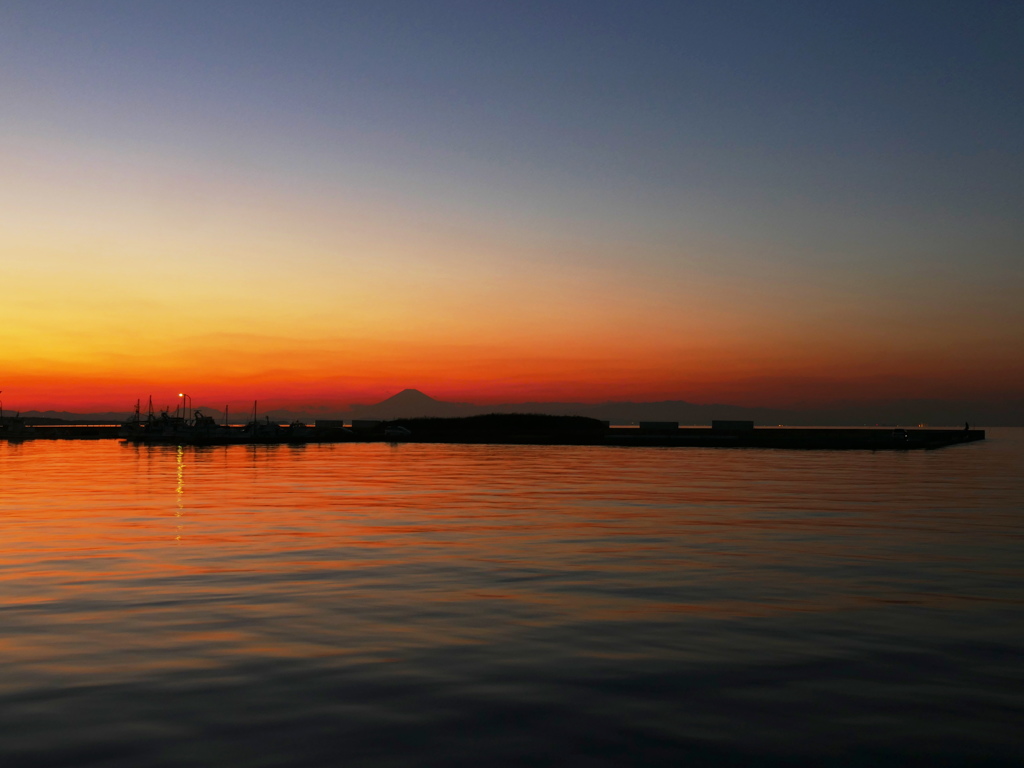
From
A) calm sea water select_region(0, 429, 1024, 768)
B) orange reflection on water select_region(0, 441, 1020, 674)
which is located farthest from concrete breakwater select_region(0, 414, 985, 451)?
calm sea water select_region(0, 429, 1024, 768)

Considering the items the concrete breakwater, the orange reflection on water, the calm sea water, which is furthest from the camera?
the concrete breakwater

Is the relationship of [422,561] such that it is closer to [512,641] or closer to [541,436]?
[512,641]

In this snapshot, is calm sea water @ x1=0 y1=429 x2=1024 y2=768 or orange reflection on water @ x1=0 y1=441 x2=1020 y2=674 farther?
orange reflection on water @ x1=0 y1=441 x2=1020 y2=674

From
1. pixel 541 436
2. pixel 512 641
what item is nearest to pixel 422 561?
pixel 512 641

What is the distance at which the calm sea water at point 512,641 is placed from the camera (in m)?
9.22

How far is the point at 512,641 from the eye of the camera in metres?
13.7

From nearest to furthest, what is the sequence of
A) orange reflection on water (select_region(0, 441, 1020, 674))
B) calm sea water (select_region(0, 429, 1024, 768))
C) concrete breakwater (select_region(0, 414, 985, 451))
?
calm sea water (select_region(0, 429, 1024, 768)) < orange reflection on water (select_region(0, 441, 1020, 674)) < concrete breakwater (select_region(0, 414, 985, 451))

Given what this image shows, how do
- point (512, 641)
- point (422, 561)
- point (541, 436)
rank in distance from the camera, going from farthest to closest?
point (541, 436) < point (422, 561) < point (512, 641)

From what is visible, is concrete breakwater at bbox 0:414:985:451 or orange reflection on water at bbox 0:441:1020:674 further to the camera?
concrete breakwater at bbox 0:414:985:451

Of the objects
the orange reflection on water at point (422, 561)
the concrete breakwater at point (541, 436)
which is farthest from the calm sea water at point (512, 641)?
the concrete breakwater at point (541, 436)

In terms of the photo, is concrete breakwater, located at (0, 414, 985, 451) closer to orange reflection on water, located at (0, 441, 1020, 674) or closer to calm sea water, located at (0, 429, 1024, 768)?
orange reflection on water, located at (0, 441, 1020, 674)

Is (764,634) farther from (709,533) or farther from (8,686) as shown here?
(709,533)

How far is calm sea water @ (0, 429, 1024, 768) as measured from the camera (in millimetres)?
9219

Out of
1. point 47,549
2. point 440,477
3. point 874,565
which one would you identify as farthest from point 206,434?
point 874,565
